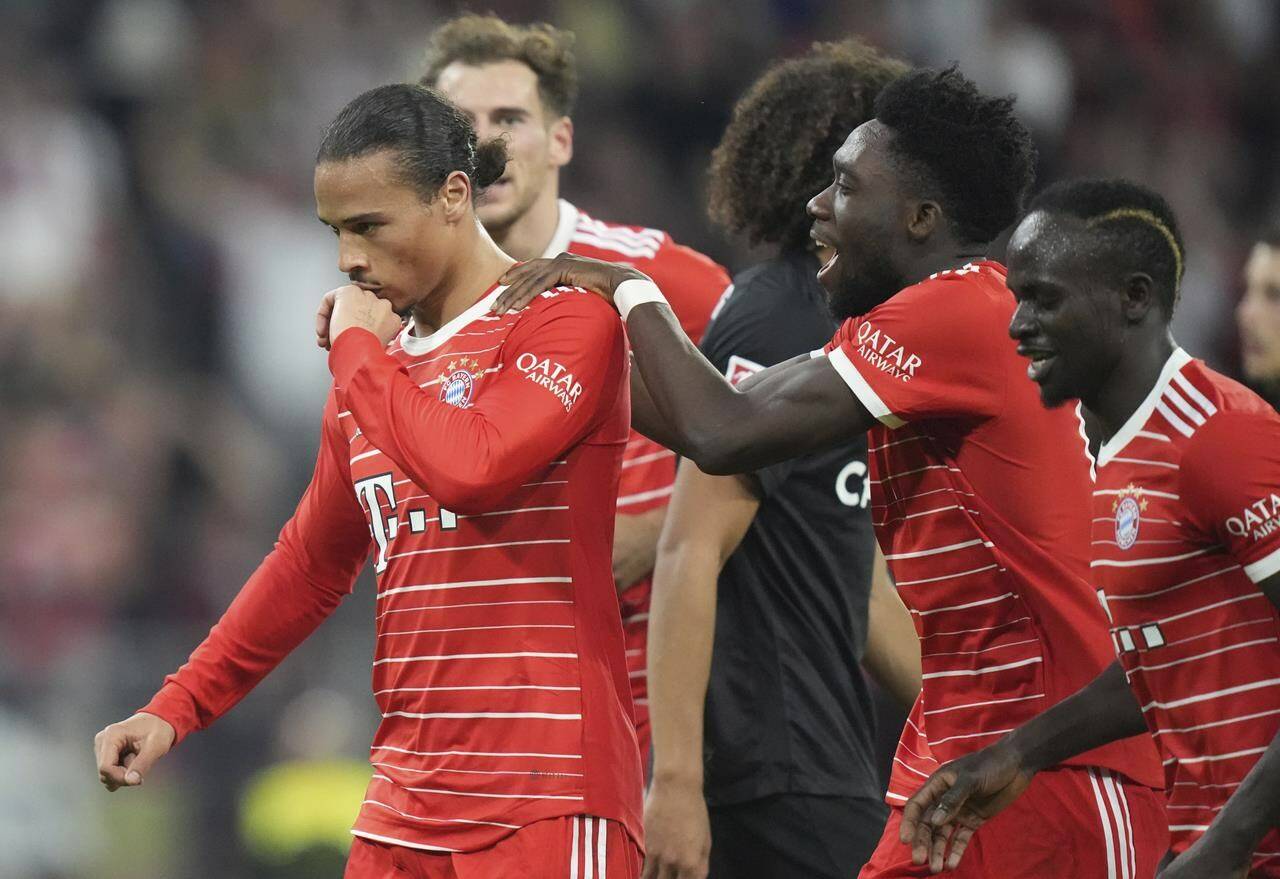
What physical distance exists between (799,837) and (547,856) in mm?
1075

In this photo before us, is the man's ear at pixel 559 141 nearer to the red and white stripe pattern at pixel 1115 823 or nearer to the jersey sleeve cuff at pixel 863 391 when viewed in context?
the jersey sleeve cuff at pixel 863 391

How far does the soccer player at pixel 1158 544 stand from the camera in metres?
2.78

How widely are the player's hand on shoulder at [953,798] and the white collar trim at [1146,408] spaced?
560 mm

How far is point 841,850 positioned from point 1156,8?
35.4 ft

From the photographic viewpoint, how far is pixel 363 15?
34.1 feet

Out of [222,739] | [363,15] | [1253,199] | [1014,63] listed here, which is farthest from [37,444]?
[1253,199]

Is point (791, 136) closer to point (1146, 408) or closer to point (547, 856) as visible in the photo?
point (1146, 408)

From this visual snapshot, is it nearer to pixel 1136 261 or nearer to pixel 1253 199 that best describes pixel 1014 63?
pixel 1253 199

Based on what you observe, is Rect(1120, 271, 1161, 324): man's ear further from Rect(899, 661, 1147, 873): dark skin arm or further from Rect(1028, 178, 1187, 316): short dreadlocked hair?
Rect(899, 661, 1147, 873): dark skin arm

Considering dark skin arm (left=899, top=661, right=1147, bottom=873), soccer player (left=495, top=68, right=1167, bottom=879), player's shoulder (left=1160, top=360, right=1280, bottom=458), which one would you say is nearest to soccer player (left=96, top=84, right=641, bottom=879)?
soccer player (left=495, top=68, right=1167, bottom=879)

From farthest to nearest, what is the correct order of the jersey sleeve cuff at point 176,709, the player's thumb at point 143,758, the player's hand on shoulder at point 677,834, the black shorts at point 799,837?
the black shorts at point 799,837
the player's hand on shoulder at point 677,834
the jersey sleeve cuff at point 176,709
the player's thumb at point 143,758

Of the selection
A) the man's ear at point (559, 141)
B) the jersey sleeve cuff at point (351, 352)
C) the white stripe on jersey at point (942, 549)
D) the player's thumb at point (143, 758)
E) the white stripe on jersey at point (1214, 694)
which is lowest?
the white stripe on jersey at point (1214, 694)

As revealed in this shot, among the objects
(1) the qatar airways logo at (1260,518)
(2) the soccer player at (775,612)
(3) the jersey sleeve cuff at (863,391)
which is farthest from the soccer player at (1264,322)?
(1) the qatar airways logo at (1260,518)

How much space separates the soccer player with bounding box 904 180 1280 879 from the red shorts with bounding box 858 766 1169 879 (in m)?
0.09
